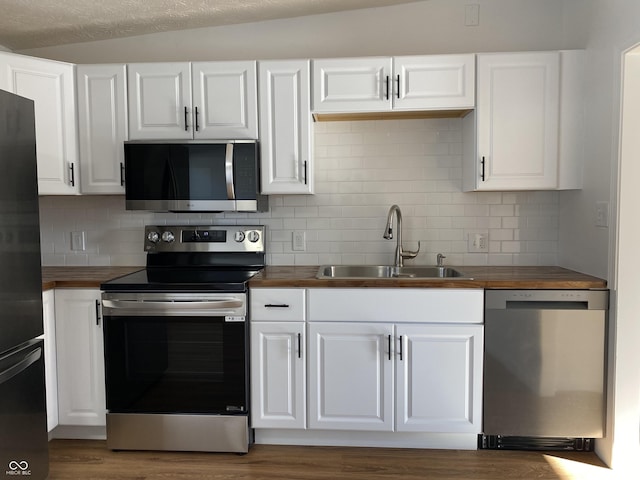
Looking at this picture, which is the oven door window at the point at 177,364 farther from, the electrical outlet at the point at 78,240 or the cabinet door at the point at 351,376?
the electrical outlet at the point at 78,240

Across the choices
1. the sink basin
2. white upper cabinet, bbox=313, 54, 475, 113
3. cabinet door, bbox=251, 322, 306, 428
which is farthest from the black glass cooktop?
white upper cabinet, bbox=313, 54, 475, 113

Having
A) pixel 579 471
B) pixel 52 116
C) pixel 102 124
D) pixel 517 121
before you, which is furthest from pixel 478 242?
pixel 52 116

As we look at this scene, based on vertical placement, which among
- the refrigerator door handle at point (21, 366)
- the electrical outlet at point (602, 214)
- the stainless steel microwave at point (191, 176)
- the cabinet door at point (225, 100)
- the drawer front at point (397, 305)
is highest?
the cabinet door at point (225, 100)

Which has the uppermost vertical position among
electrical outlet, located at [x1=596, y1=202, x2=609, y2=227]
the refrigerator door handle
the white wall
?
the white wall

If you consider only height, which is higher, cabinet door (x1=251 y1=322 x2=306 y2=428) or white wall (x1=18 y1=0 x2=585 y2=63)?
white wall (x1=18 y1=0 x2=585 y2=63)

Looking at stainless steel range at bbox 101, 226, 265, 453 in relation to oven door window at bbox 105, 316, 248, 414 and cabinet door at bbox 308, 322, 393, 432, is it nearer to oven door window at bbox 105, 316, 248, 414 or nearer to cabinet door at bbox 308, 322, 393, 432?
oven door window at bbox 105, 316, 248, 414

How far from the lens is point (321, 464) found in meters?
2.38

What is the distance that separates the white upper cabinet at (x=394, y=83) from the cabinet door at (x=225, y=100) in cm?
37

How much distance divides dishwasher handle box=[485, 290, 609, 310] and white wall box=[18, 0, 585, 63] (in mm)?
1429

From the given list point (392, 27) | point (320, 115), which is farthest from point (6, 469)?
point (392, 27)

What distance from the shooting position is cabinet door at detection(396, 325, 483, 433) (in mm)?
2373

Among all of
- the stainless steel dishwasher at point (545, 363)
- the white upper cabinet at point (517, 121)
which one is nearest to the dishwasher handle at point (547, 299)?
the stainless steel dishwasher at point (545, 363)

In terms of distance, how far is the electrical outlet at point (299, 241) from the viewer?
3006mm

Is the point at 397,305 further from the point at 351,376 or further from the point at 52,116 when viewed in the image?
the point at 52,116
